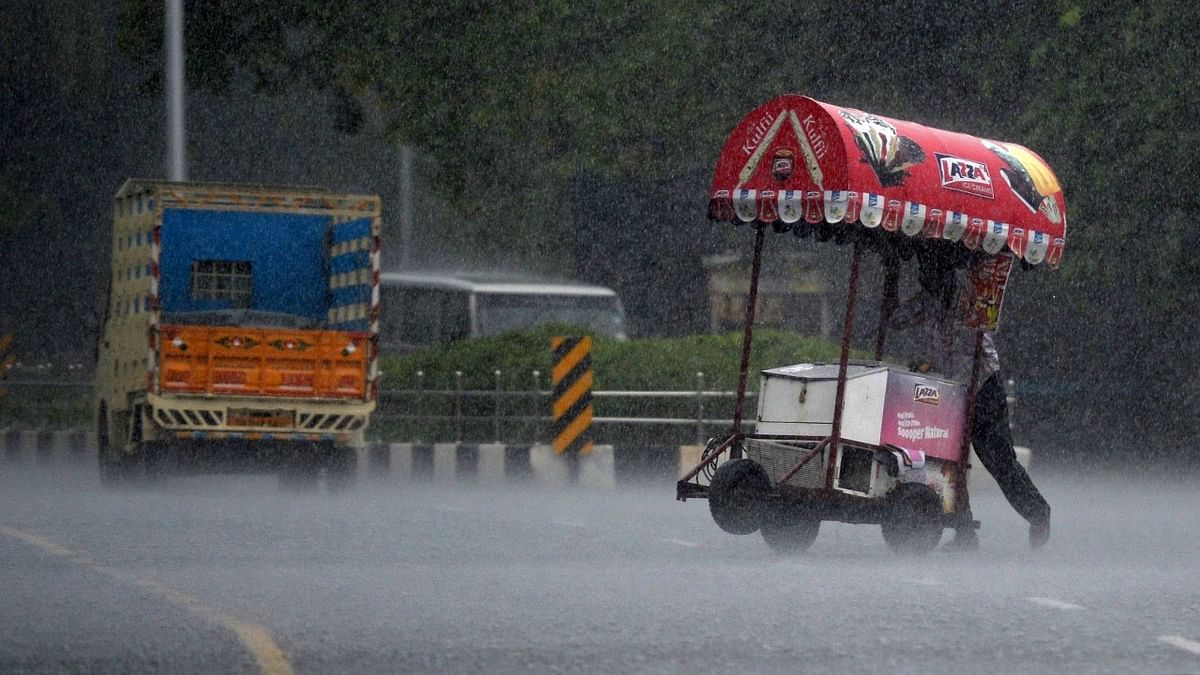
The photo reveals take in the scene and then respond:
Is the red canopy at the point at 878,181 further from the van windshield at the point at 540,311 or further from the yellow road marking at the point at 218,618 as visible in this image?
the van windshield at the point at 540,311

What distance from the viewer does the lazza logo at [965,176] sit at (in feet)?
40.0

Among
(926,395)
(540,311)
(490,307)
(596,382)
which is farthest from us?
(490,307)

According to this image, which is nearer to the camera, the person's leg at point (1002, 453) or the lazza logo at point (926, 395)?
the lazza logo at point (926, 395)

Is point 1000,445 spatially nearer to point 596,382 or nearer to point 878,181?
point 878,181

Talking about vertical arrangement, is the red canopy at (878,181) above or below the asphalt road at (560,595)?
above

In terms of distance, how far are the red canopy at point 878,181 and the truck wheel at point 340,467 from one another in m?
7.29

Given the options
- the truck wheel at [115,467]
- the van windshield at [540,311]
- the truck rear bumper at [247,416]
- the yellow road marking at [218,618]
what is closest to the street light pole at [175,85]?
the truck wheel at [115,467]

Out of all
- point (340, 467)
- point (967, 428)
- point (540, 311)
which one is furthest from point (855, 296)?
point (540, 311)

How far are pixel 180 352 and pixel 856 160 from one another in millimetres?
8203

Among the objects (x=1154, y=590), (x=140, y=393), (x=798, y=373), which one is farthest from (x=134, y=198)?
(x=1154, y=590)

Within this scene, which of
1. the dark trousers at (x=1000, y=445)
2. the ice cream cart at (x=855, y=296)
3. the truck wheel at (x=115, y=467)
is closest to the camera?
the ice cream cart at (x=855, y=296)

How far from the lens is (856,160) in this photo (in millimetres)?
11812

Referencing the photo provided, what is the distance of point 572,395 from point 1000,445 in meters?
7.85

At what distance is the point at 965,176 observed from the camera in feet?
40.4
